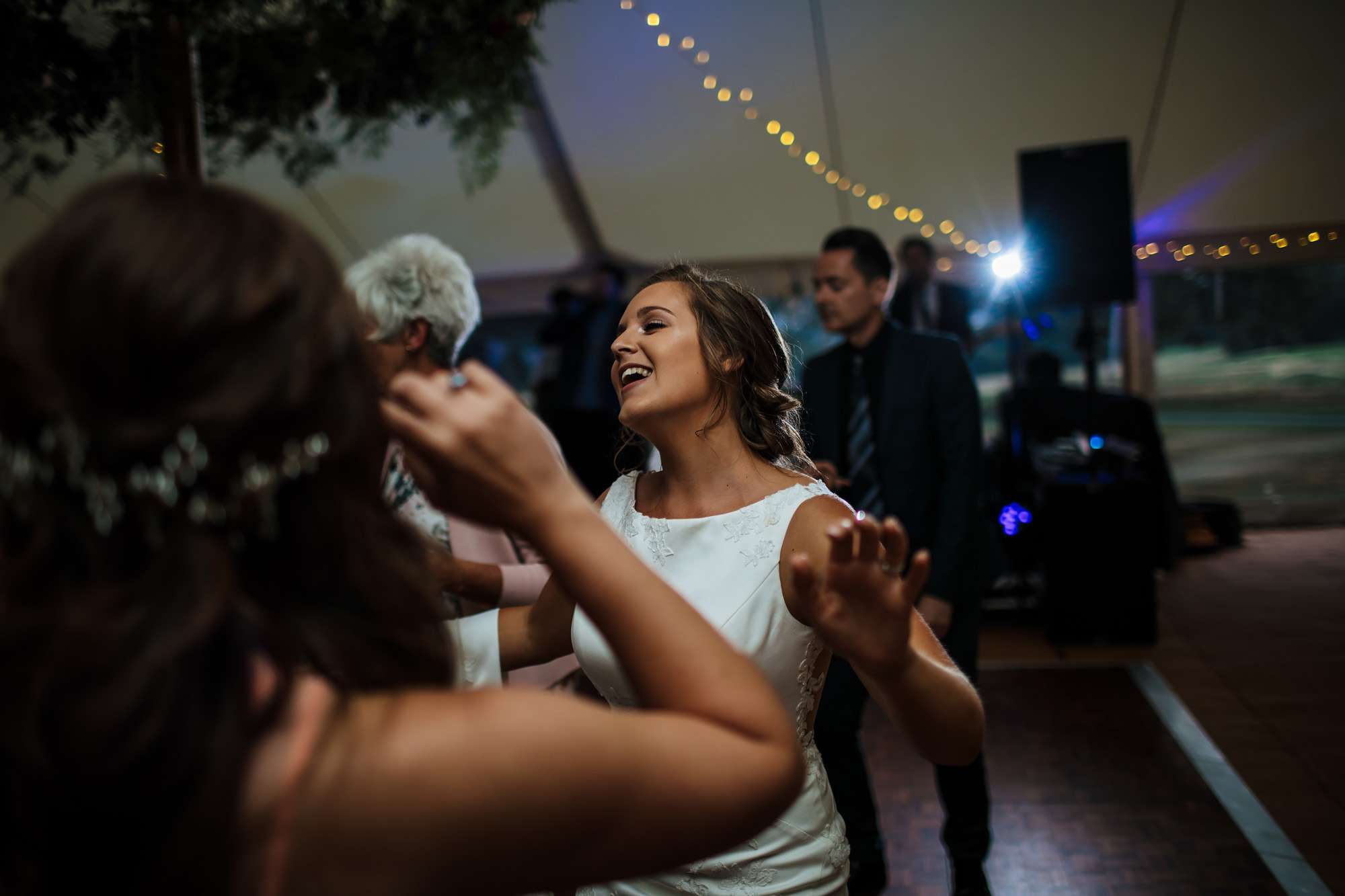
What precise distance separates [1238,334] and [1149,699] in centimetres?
480

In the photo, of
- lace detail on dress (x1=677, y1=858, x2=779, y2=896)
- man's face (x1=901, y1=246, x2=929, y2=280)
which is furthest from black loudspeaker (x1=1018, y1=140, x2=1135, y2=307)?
lace detail on dress (x1=677, y1=858, x2=779, y2=896)

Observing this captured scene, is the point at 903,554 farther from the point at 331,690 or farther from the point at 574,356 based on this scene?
the point at 574,356

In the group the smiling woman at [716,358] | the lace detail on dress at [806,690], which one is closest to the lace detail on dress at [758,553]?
the lace detail on dress at [806,690]

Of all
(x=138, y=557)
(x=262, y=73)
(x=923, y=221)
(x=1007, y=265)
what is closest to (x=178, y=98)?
(x=262, y=73)

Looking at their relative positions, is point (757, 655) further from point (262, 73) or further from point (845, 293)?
point (262, 73)

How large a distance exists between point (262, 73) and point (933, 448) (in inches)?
84.9

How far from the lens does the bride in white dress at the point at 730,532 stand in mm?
1527

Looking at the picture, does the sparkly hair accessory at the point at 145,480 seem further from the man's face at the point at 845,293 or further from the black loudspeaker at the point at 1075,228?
the black loudspeaker at the point at 1075,228

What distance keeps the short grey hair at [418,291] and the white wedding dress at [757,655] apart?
2.87ft

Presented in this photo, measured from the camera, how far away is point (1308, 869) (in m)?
2.87

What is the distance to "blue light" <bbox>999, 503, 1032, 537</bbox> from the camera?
5.97 metres

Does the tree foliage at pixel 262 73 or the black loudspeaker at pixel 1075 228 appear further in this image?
the black loudspeaker at pixel 1075 228

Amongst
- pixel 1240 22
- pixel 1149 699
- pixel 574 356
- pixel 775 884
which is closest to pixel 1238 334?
pixel 1240 22

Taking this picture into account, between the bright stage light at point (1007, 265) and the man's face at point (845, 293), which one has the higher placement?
the man's face at point (845, 293)
